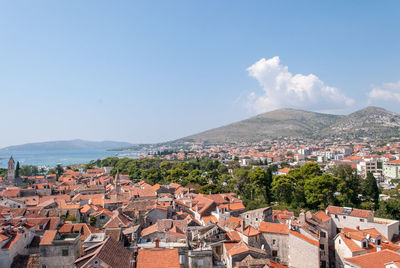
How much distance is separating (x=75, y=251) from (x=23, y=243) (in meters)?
5.89

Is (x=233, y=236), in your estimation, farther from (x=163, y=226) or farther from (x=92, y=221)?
(x=92, y=221)

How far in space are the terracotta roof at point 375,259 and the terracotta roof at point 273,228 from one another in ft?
14.1

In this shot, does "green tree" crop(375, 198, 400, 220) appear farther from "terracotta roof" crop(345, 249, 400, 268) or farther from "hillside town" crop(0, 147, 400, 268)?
"terracotta roof" crop(345, 249, 400, 268)

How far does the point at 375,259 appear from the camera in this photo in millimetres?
18953

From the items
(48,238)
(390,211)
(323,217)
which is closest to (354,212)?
(323,217)

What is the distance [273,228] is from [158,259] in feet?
36.8

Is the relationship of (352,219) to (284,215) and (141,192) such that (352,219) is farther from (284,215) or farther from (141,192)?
(141,192)

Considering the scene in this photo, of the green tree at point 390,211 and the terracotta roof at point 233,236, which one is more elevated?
the terracotta roof at point 233,236

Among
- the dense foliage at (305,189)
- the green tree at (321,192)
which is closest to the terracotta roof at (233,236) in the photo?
the dense foliage at (305,189)

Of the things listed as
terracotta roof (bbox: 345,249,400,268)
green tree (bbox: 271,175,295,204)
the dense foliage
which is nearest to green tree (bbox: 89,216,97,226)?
the dense foliage

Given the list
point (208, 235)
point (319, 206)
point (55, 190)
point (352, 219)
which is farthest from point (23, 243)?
point (55, 190)

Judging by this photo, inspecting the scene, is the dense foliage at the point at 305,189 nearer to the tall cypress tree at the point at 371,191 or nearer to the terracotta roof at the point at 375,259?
the tall cypress tree at the point at 371,191

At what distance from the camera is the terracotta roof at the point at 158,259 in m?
13.1

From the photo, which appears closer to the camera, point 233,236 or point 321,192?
point 233,236
